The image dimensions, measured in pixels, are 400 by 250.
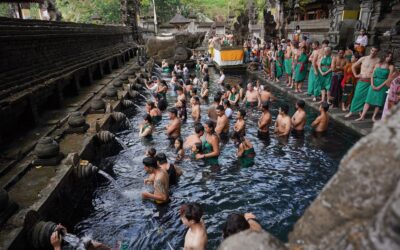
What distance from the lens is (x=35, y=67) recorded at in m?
9.87

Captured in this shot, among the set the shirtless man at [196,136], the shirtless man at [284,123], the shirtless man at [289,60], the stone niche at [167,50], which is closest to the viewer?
the shirtless man at [196,136]

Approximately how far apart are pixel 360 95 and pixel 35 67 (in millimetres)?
10775

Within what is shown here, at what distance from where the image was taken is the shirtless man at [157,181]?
6.12 meters

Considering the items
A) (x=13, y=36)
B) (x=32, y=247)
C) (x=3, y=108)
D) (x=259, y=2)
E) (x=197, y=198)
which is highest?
(x=259, y=2)

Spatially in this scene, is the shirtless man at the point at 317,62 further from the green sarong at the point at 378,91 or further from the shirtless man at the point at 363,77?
the green sarong at the point at 378,91

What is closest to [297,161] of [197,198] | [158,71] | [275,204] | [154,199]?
[275,204]

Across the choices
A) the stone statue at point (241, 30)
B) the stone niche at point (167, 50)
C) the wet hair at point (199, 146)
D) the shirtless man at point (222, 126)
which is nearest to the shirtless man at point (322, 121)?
the shirtless man at point (222, 126)

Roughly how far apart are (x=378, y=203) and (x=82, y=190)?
6.69 meters

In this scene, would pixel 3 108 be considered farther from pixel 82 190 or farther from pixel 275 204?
pixel 275 204

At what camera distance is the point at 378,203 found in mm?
1153

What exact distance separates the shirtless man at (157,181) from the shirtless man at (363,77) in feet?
23.8

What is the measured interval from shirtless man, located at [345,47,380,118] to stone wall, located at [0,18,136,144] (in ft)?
32.7

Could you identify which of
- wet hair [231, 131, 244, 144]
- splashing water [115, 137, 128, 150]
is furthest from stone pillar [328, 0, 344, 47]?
splashing water [115, 137, 128, 150]

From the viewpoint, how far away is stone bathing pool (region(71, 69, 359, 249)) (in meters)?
5.83
